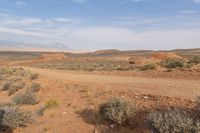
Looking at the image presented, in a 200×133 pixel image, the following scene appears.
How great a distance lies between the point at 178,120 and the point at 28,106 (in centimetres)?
907

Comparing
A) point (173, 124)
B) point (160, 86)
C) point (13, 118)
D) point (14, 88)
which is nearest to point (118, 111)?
point (173, 124)

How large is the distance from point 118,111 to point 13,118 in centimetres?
402

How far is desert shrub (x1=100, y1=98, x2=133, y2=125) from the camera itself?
36.0ft

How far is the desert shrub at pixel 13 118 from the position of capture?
40.3 feet

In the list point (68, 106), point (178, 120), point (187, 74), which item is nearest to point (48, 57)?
point (187, 74)

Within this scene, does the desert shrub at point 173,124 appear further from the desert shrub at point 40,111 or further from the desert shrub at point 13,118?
the desert shrub at point 40,111

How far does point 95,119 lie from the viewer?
1188 centimetres

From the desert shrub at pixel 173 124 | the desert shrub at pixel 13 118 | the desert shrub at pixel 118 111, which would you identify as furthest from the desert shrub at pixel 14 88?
the desert shrub at pixel 173 124

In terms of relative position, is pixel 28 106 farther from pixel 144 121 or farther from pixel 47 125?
pixel 144 121

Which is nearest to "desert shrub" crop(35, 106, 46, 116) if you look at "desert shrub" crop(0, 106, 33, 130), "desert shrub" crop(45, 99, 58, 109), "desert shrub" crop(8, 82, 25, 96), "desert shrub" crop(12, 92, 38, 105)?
"desert shrub" crop(45, 99, 58, 109)

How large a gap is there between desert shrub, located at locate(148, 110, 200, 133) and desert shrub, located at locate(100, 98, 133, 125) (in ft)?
5.22

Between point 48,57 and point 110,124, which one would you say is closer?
point 110,124

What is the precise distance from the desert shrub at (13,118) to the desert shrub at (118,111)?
302 cm

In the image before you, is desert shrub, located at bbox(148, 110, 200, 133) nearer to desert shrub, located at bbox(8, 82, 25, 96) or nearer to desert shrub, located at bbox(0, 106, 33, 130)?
desert shrub, located at bbox(0, 106, 33, 130)
